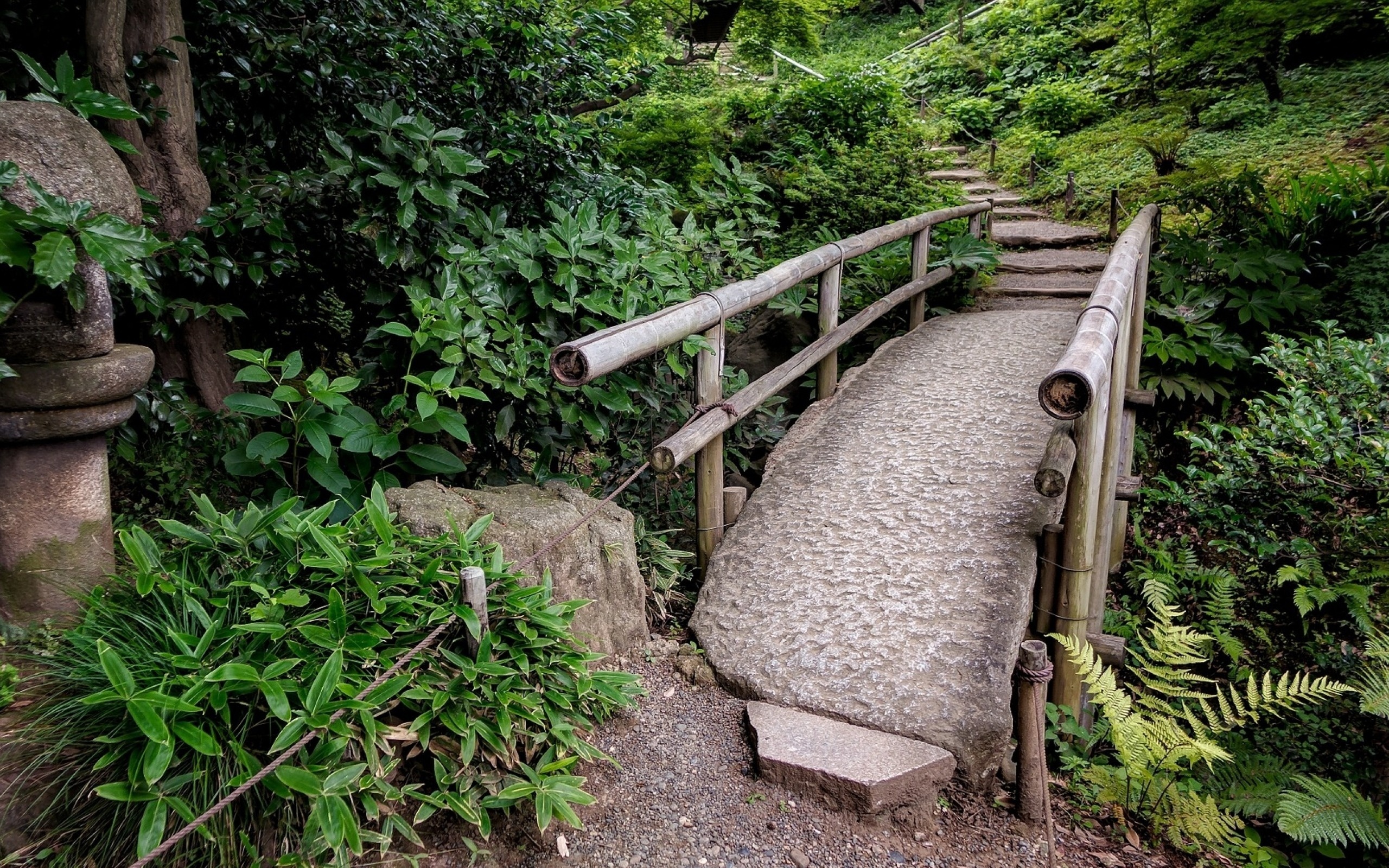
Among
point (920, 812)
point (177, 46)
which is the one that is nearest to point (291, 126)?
point (177, 46)

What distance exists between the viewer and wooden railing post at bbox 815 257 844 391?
4770 mm

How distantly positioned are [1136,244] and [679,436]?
3127 mm

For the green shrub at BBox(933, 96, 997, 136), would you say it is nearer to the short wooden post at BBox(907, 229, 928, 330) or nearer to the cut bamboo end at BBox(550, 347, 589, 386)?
the short wooden post at BBox(907, 229, 928, 330)

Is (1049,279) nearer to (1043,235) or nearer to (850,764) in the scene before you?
(1043,235)

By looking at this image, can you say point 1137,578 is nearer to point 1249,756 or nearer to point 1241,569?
point 1241,569

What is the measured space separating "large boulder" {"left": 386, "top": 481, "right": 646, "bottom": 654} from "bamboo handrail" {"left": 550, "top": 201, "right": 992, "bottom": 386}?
542 millimetres

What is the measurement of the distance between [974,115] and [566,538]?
14749 mm

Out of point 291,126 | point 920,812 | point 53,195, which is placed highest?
point 291,126

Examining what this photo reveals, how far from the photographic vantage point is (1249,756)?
376 cm

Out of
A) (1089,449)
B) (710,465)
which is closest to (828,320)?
(710,465)

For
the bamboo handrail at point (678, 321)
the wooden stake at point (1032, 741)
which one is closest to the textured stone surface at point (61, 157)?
the bamboo handrail at point (678, 321)

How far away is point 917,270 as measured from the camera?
6215mm

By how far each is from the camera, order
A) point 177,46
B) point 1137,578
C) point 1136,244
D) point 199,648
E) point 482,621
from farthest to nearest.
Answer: point 1137,578, point 1136,244, point 177,46, point 482,621, point 199,648

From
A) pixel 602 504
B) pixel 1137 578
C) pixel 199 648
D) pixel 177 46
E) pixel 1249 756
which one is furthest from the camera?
pixel 1137 578
